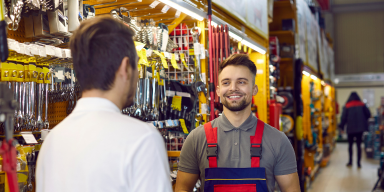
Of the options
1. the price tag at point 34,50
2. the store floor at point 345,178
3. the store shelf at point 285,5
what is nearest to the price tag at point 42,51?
the price tag at point 34,50

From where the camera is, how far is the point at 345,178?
816 cm

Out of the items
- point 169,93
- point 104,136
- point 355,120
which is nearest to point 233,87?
point 169,93

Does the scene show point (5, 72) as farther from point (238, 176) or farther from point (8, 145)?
point (238, 176)

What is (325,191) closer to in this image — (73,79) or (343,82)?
(73,79)

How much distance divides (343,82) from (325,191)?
15357mm

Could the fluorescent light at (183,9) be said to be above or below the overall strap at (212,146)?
above

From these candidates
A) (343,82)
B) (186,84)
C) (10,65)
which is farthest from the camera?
(343,82)

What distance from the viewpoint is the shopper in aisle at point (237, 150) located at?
2.04 metres

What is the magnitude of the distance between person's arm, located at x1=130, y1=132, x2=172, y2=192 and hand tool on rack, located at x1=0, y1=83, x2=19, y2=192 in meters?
0.39

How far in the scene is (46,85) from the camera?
1998mm

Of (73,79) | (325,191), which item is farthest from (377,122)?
(73,79)

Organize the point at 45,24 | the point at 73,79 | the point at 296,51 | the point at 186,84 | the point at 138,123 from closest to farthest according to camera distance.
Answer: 1. the point at 138,123
2. the point at 45,24
3. the point at 73,79
4. the point at 186,84
5. the point at 296,51

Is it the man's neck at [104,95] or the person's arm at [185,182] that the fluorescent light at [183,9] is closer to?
the person's arm at [185,182]

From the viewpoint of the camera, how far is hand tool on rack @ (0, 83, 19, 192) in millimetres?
1095
